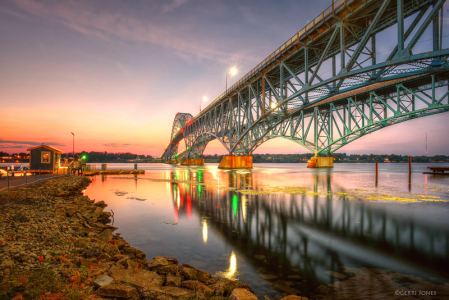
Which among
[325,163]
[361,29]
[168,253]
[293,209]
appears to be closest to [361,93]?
[325,163]

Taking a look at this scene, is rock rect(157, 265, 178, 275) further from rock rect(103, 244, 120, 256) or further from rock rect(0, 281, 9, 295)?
rock rect(0, 281, 9, 295)

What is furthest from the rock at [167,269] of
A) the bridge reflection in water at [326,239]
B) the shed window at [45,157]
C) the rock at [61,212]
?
the shed window at [45,157]

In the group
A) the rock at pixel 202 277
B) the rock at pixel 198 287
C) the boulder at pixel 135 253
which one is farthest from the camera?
the boulder at pixel 135 253

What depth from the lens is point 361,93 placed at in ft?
153

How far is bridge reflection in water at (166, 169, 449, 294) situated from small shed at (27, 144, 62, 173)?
26107 mm

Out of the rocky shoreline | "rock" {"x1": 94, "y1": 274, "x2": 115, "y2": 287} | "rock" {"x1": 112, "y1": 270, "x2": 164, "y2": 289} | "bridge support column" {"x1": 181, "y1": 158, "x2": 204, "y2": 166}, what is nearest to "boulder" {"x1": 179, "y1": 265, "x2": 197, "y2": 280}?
the rocky shoreline

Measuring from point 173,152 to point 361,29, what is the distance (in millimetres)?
128857

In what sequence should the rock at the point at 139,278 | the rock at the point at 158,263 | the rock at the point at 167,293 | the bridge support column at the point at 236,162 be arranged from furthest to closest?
1. the bridge support column at the point at 236,162
2. the rock at the point at 158,263
3. the rock at the point at 139,278
4. the rock at the point at 167,293

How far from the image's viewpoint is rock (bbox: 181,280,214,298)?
3.50 meters

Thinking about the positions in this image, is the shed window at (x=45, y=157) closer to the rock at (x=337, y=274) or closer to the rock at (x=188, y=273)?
the rock at (x=188, y=273)

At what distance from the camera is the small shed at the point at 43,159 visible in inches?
1081

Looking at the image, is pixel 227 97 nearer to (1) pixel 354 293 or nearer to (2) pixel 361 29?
(2) pixel 361 29

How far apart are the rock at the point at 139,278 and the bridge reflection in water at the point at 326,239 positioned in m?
1.40

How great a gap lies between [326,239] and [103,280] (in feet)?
19.0
